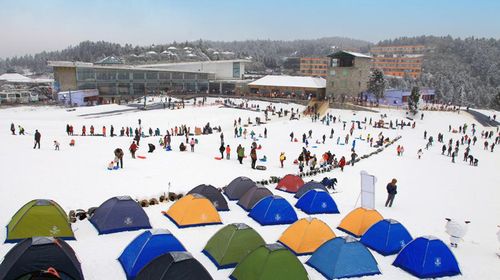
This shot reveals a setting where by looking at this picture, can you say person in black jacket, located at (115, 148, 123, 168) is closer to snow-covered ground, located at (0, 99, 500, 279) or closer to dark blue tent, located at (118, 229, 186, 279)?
snow-covered ground, located at (0, 99, 500, 279)

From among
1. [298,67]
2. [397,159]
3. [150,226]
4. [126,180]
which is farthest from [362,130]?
[298,67]

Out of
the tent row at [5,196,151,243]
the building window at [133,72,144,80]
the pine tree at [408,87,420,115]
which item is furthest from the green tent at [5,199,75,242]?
the building window at [133,72,144,80]

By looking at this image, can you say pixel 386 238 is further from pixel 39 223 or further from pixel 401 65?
pixel 401 65

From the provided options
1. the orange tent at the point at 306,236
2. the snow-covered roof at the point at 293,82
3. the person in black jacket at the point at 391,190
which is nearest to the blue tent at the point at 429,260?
the orange tent at the point at 306,236

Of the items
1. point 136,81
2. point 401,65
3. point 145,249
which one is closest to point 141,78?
point 136,81

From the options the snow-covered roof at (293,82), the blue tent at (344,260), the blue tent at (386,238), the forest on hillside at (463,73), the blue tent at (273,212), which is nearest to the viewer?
the blue tent at (344,260)

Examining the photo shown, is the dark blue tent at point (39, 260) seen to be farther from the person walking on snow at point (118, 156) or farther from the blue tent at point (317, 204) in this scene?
the person walking on snow at point (118, 156)
